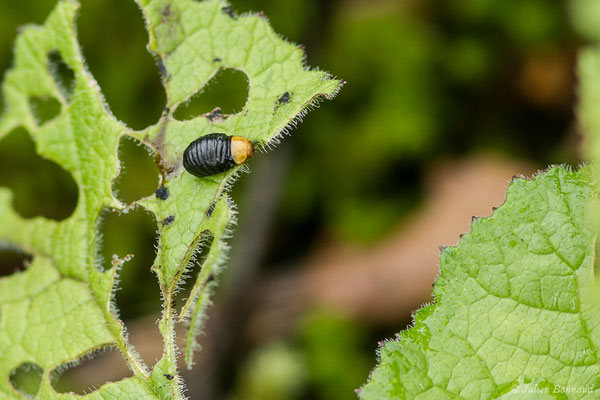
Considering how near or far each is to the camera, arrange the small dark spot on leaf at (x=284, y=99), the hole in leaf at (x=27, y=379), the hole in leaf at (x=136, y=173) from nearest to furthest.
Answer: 1. the small dark spot on leaf at (x=284, y=99)
2. the hole in leaf at (x=27, y=379)
3. the hole in leaf at (x=136, y=173)

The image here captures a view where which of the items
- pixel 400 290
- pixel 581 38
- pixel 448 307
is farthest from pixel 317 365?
pixel 581 38

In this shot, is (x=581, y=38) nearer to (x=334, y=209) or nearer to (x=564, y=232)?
(x=334, y=209)

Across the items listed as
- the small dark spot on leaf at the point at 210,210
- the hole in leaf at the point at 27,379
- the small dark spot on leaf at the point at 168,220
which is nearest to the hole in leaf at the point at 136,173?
the hole in leaf at the point at 27,379

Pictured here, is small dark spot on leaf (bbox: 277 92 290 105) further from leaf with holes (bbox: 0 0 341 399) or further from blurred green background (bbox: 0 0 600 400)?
blurred green background (bbox: 0 0 600 400)

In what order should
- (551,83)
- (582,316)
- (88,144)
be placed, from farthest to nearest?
1. (551,83)
2. (88,144)
3. (582,316)

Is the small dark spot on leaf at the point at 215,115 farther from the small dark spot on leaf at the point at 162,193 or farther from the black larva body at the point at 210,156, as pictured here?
the small dark spot on leaf at the point at 162,193

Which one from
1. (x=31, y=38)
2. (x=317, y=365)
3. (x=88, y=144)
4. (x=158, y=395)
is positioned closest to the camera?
(x=158, y=395)
